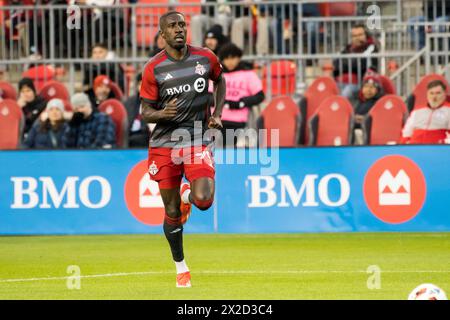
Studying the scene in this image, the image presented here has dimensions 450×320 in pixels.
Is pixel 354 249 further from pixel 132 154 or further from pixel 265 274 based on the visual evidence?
pixel 132 154

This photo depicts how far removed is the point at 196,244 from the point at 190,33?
20.6ft

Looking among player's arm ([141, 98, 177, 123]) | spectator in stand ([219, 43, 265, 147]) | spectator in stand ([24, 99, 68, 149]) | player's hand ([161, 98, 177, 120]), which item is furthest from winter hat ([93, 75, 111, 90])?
player's hand ([161, 98, 177, 120])

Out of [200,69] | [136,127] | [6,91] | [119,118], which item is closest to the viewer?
[200,69]

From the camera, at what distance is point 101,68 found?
22.3 m

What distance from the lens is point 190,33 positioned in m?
22.5

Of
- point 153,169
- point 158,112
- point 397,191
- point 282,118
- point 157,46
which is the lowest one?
point 397,191

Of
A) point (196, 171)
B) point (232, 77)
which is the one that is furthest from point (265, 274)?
point (232, 77)

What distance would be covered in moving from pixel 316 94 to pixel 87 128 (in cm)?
392

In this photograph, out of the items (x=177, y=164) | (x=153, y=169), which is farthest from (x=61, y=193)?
(x=177, y=164)

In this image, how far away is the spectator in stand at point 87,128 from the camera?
65.3 ft

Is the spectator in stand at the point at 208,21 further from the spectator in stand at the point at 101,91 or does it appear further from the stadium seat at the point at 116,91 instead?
the spectator in stand at the point at 101,91

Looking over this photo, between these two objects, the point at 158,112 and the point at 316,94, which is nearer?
the point at 158,112

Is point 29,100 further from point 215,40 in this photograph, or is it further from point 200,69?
point 200,69

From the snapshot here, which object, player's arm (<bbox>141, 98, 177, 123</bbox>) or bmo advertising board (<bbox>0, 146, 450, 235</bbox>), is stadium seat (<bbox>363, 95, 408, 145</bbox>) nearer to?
bmo advertising board (<bbox>0, 146, 450, 235</bbox>)
